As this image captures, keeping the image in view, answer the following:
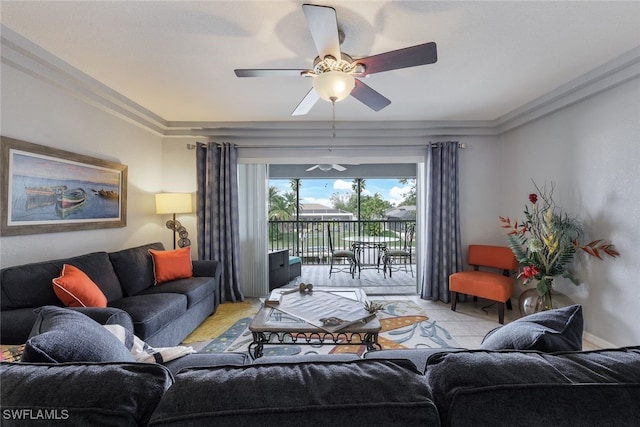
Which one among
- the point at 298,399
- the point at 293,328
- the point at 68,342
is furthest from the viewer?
the point at 293,328

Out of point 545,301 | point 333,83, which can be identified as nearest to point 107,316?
point 333,83

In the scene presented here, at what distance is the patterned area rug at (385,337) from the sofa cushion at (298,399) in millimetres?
1623

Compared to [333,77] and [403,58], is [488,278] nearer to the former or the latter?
[403,58]

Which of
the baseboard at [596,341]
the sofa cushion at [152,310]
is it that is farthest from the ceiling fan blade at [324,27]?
the baseboard at [596,341]

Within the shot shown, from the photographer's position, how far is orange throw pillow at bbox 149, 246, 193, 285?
3.00m

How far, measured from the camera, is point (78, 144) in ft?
8.71

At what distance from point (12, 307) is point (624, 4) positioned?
439 cm

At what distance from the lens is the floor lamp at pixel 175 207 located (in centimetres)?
354

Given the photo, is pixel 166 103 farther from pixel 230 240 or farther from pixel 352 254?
pixel 352 254

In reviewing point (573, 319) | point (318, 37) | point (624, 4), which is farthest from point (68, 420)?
point (624, 4)

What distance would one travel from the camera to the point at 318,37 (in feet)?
5.13

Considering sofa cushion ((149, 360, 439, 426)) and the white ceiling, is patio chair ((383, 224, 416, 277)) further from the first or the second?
sofa cushion ((149, 360, 439, 426))

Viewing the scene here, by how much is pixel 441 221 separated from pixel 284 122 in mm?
2608

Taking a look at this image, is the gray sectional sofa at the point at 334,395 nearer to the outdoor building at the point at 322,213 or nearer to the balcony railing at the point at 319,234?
the balcony railing at the point at 319,234
